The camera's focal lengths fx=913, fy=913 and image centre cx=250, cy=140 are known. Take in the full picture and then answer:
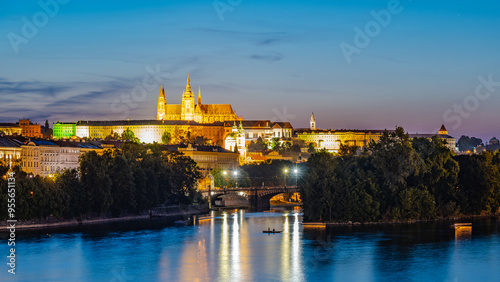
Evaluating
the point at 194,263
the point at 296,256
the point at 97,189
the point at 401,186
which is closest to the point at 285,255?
the point at 296,256

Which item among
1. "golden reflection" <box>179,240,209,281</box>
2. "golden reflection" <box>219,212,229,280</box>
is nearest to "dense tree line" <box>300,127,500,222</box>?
"golden reflection" <box>219,212,229,280</box>

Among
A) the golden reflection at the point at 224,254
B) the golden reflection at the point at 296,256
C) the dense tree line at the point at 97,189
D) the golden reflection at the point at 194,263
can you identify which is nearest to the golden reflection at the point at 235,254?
the golden reflection at the point at 224,254

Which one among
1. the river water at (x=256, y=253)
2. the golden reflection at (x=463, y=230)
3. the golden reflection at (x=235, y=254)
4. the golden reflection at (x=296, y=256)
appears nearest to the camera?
the golden reflection at (x=296, y=256)

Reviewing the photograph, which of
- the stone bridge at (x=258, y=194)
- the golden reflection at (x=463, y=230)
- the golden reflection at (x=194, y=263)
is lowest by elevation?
the golden reflection at (x=194, y=263)

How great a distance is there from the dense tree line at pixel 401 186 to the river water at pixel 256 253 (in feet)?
7.65

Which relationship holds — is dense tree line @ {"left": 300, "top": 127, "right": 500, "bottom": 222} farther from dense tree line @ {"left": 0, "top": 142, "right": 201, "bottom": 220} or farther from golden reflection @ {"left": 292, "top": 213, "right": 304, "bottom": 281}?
dense tree line @ {"left": 0, "top": 142, "right": 201, "bottom": 220}

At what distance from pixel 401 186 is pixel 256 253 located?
20933mm

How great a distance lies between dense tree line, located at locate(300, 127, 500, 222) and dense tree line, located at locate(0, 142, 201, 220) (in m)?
15.2

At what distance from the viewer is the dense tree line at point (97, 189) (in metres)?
69.2

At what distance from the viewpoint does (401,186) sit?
76188 mm

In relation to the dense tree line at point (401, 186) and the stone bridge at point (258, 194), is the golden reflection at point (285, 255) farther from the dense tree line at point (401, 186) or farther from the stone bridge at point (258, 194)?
the stone bridge at point (258, 194)

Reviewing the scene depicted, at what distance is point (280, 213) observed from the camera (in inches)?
3730

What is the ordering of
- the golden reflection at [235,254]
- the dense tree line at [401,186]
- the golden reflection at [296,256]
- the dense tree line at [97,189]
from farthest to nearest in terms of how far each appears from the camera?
the dense tree line at [401,186] < the dense tree line at [97,189] < the golden reflection at [235,254] < the golden reflection at [296,256]

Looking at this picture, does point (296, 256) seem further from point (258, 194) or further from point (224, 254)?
point (258, 194)
